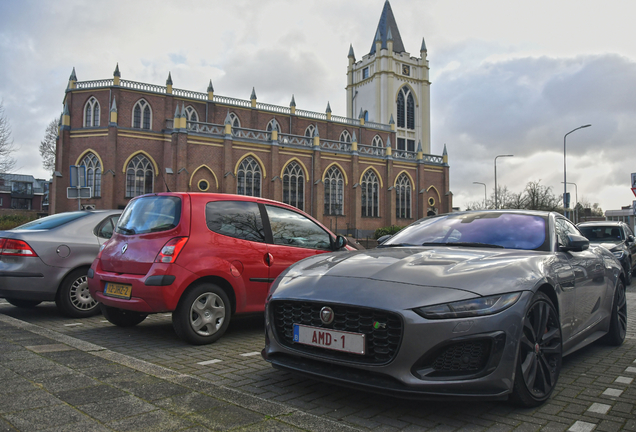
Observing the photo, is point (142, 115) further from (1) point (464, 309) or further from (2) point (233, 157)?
(1) point (464, 309)

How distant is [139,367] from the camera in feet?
11.9

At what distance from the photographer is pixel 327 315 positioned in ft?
10.2

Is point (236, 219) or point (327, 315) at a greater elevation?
point (236, 219)

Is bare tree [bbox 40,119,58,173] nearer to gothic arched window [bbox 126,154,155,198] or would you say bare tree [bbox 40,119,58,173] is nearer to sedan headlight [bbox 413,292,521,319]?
gothic arched window [bbox 126,154,155,198]

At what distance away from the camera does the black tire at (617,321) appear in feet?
17.0

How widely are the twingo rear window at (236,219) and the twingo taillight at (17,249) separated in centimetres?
287

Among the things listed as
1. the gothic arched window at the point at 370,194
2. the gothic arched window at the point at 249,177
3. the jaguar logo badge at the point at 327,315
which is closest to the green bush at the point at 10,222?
the gothic arched window at the point at 249,177

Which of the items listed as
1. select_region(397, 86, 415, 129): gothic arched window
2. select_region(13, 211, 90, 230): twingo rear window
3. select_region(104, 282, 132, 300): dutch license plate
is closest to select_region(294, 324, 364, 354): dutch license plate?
select_region(104, 282, 132, 300): dutch license plate

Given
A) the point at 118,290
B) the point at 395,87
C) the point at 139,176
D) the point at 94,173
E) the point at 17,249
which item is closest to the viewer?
the point at 118,290

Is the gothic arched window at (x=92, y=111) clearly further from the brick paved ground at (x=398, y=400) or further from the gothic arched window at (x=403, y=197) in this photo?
the brick paved ground at (x=398, y=400)

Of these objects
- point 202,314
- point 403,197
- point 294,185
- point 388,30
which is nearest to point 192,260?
point 202,314

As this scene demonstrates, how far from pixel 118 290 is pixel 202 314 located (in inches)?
40.2

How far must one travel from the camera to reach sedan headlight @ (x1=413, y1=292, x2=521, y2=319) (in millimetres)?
2818

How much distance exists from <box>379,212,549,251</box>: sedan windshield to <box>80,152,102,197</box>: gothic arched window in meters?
36.7
